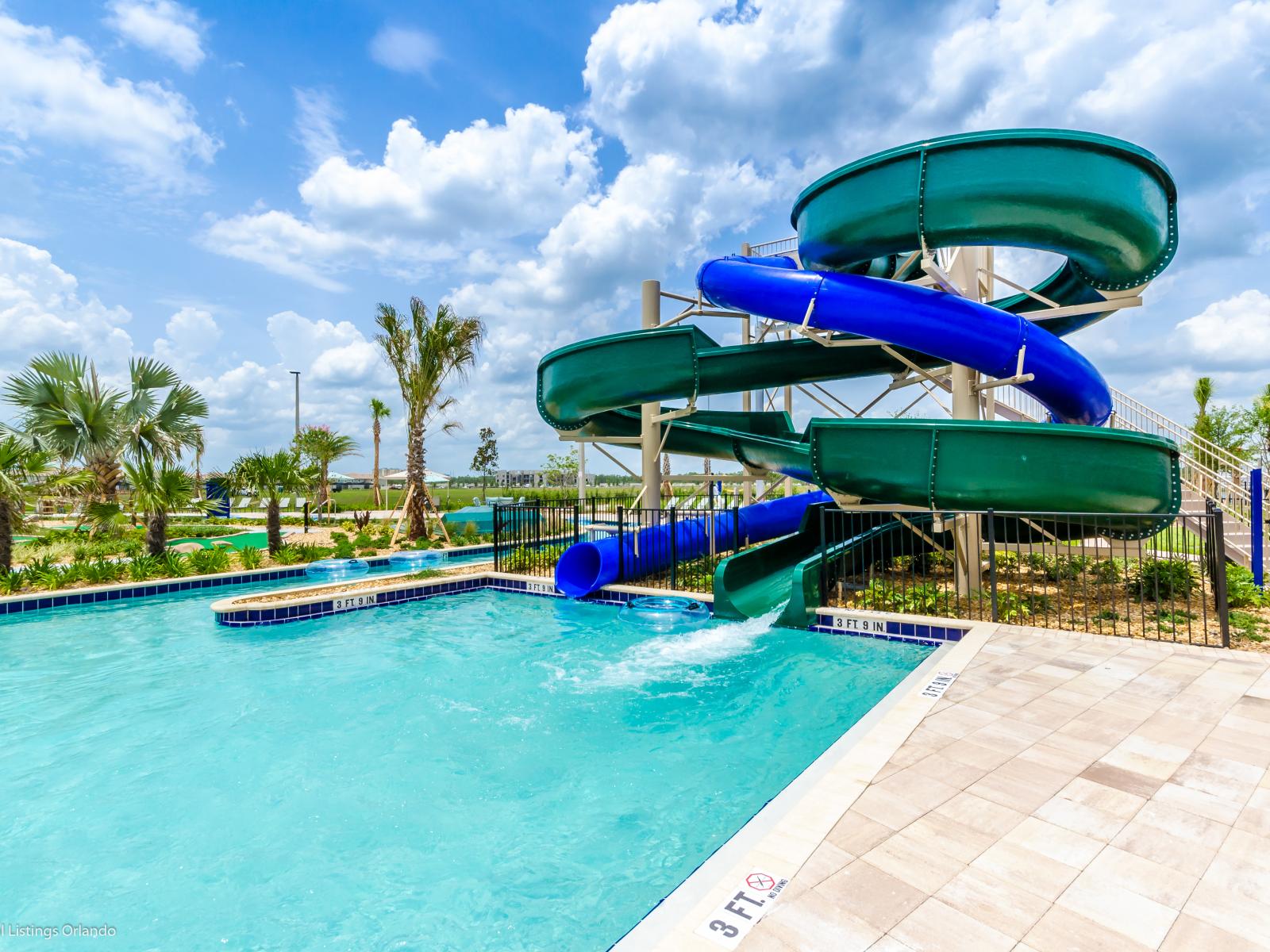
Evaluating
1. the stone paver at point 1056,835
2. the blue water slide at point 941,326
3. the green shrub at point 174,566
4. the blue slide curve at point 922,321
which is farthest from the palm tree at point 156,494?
the stone paver at point 1056,835

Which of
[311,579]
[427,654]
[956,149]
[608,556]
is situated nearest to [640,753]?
[427,654]

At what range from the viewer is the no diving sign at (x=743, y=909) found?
1.98 m

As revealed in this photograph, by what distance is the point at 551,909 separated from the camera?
2.85 m

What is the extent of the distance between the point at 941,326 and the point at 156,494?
14.4 meters

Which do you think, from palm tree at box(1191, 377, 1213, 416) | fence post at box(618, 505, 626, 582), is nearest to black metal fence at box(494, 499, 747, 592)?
fence post at box(618, 505, 626, 582)

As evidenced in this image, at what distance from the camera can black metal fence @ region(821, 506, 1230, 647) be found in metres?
6.43

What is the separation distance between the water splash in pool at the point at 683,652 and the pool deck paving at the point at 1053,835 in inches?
111

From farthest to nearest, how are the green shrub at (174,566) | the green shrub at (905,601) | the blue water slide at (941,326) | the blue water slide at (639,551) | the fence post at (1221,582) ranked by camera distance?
1. the green shrub at (174,566)
2. the blue water slide at (639,551)
3. the green shrub at (905,601)
4. the blue water slide at (941,326)
5. the fence post at (1221,582)

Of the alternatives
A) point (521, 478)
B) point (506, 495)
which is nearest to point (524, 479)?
point (521, 478)

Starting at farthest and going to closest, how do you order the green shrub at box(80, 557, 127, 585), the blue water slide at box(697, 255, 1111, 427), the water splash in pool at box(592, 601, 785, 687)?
the green shrub at box(80, 557, 127, 585), the blue water slide at box(697, 255, 1111, 427), the water splash in pool at box(592, 601, 785, 687)

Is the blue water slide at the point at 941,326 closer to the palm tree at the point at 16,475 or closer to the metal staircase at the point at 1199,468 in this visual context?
the metal staircase at the point at 1199,468

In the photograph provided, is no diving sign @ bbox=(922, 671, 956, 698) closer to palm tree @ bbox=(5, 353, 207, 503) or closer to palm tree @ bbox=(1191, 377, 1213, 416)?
palm tree @ bbox=(5, 353, 207, 503)

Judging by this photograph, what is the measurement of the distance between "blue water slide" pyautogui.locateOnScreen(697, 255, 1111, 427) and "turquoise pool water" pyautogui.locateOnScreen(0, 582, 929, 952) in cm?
353

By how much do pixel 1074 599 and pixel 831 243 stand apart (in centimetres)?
601
